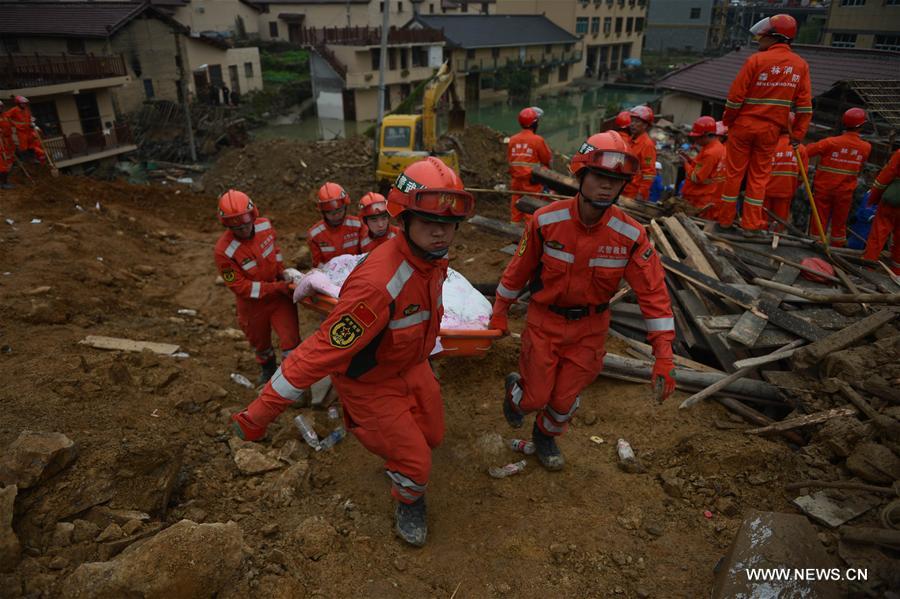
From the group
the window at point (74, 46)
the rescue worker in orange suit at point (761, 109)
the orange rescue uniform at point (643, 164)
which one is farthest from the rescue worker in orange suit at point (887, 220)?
the window at point (74, 46)

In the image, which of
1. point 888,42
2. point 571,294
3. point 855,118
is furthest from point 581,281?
point 888,42

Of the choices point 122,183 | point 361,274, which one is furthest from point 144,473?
point 122,183

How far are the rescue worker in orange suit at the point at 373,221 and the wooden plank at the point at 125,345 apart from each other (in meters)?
2.37

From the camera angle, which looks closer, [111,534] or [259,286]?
[111,534]

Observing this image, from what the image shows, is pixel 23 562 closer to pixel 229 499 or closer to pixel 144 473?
pixel 144 473

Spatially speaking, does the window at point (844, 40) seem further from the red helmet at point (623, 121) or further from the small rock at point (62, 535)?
the small rock at point (62, 535)

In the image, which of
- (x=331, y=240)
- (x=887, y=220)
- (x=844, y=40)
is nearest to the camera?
(x=331, y=240)

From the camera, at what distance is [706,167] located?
26.0 ft

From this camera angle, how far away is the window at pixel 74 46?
23984 millimetres

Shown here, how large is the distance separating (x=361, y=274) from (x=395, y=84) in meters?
34.5

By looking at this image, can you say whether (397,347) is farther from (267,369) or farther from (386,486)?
(267,369)

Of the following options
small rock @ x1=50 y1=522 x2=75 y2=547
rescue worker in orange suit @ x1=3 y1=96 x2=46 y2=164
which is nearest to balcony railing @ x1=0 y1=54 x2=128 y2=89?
rescue worker in orange suit @ x1=3 y1=96 x2=46 y2=164

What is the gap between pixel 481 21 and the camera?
4272cm

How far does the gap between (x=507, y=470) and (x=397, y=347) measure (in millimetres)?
1617
